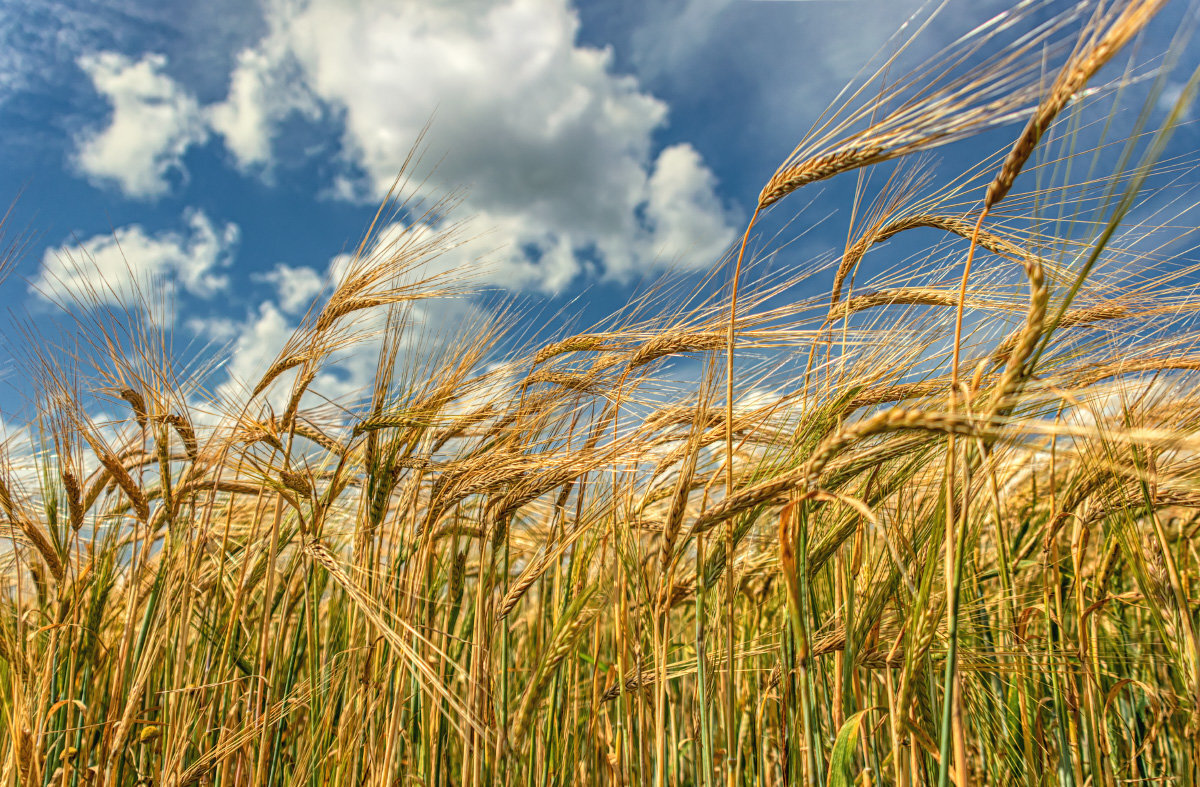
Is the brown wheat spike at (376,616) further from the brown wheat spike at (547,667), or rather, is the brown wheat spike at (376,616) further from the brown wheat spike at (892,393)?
the brown wheat spike at (892,393)

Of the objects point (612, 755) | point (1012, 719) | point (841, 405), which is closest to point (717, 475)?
point (841, 405)

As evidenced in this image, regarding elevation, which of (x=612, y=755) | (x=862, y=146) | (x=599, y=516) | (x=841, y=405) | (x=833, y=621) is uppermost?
(x=862, y=146)

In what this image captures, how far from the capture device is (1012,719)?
68.5 inches

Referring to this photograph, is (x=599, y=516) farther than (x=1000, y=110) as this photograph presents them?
Yes

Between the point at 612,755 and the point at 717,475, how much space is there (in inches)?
37.7

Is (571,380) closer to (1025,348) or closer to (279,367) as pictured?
(279,367)

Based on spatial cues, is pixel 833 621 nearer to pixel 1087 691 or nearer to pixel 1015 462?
pixel 1087 691

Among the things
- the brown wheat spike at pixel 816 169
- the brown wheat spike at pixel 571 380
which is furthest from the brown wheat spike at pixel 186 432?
the brown wheat spike at pixel 816 169

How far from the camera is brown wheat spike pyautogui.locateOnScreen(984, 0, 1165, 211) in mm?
799

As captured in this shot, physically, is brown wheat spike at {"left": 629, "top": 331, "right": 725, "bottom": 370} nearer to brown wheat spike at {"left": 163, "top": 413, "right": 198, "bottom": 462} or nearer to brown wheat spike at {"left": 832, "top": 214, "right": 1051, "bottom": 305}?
brown wheat spike at {"left": 832, "top": 214, "right": 1051, "bottom": 305}

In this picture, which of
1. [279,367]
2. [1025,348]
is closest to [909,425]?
[1025,348]

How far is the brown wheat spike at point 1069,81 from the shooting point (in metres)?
0.80

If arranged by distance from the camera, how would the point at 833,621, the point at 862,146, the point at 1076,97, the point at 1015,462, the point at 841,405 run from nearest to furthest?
1. the point at 1076,97
2. the point at 862,146
3. the point at 841,405
4. the point at 833,621
5. the point at 1015,462

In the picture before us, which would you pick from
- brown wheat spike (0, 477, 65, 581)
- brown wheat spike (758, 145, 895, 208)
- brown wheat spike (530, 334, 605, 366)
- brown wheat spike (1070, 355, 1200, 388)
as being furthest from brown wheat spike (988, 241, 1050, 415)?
brown wheat spike (0, 477, 65, 581)
